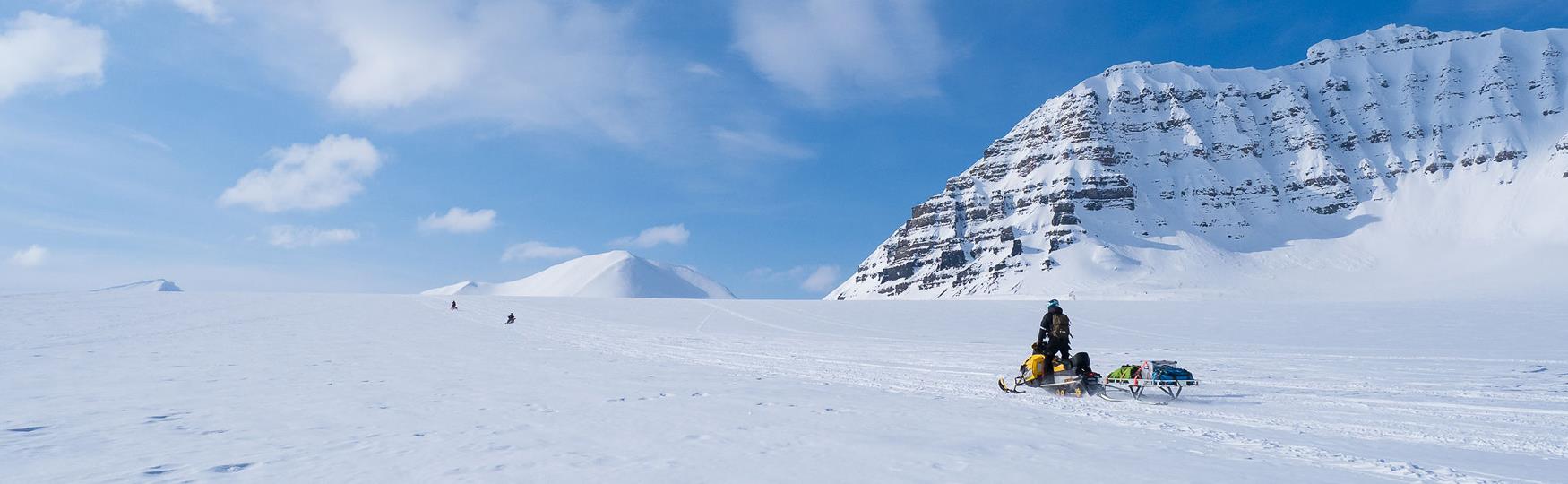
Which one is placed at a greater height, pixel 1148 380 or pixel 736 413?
pixel 1148 380

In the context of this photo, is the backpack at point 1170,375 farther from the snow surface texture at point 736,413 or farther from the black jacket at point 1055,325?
the black jacket at point 1055,325

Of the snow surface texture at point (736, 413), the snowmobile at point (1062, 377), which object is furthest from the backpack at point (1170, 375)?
the snowmobile at point (1062, 377)

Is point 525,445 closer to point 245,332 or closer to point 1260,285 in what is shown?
point 245,332

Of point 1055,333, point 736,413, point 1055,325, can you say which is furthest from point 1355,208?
point 736,413

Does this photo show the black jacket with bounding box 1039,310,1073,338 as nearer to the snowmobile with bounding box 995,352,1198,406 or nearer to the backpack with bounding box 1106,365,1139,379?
the snowmobile with bounding box 995,352,1198,406

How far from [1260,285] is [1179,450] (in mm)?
154189

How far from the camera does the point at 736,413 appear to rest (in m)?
9.31

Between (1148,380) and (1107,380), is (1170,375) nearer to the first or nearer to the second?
(1148,380)

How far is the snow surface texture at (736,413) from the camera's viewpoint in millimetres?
6125

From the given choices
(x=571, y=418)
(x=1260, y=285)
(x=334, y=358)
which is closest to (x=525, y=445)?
(x=571, y=418)

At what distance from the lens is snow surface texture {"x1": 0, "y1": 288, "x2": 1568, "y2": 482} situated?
6.12 meters

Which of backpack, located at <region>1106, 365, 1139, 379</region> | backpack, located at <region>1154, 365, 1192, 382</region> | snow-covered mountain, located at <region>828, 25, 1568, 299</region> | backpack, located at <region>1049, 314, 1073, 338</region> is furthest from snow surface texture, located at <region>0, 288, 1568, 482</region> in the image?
snow-covered mountain, located at <region>828, 25, 1568, 299</region>

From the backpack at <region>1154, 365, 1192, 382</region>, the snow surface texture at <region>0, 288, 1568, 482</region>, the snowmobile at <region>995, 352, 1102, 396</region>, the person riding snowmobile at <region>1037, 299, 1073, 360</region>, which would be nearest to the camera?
the snow surface texture at <region>0, 288, 1568, 482</region>

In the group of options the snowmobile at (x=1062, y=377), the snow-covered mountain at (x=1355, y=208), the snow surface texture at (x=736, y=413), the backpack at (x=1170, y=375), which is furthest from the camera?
the snow-covered mountain at (x=1355, y=208)
